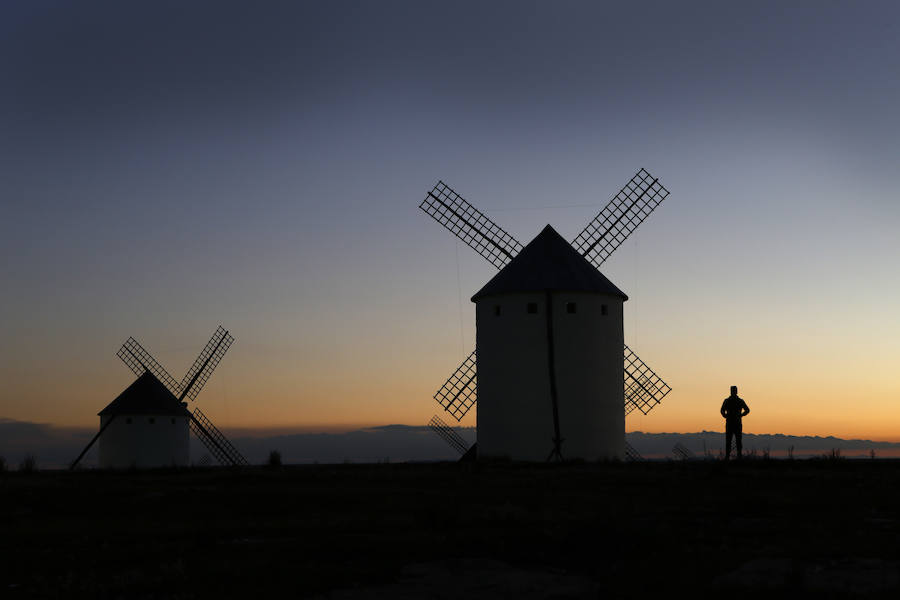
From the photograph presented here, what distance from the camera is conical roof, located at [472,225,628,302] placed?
29266mm

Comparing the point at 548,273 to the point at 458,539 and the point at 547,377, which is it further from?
the point at 458,539

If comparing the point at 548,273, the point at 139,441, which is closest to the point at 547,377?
the point at 548,273

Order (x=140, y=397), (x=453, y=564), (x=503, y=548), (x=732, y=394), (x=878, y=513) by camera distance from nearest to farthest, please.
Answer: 1. (x=453, y=564)
2. (x=503, y=548)
3. (x=878, y=513)
4. (x=732, y=394)
5. (x=140, y=397)

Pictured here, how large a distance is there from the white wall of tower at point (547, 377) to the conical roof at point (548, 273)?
26 cm

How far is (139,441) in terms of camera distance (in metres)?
50.0

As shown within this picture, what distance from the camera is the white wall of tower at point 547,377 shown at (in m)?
29.0

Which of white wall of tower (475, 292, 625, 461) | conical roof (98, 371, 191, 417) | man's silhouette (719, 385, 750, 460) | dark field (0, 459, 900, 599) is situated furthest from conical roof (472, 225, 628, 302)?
conical roof (98, 371, 191, 417)

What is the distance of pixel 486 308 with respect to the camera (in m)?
30.3

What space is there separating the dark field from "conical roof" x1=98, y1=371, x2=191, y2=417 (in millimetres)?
35015

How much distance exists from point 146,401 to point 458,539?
44.9 m

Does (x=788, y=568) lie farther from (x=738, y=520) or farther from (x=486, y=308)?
(x=486, y=308)

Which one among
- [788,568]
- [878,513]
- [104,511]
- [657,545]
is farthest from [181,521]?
[878,513]

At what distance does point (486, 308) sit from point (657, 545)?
2181 cm

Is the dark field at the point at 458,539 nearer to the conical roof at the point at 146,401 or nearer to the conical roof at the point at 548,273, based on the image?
the conical roof at the point at 548,273
